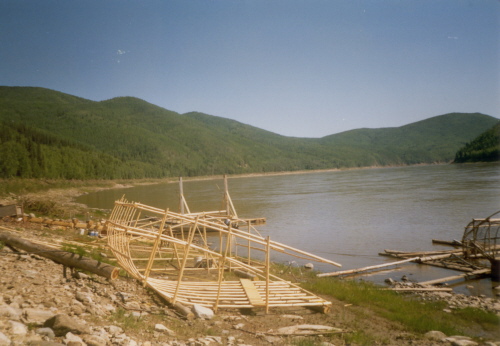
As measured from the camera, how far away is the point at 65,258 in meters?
8.27

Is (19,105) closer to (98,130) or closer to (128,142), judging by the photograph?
(98,130)

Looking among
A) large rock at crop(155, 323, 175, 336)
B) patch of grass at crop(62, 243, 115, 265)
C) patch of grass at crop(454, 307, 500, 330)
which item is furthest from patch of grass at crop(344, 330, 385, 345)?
patch of grass at crop(62, 243, 115, 265)

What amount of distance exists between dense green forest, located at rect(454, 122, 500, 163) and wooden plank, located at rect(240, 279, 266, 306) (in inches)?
5149

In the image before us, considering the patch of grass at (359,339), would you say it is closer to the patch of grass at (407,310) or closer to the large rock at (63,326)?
the patch of grass at (407,310)

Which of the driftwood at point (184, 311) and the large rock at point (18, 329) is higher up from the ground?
A: the large rock at point (18, 329)

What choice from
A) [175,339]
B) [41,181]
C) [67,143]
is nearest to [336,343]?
[175,339]

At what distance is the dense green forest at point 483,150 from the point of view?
11862 centimetres

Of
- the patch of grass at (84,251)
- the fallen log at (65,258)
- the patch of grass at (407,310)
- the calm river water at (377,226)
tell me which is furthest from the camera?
the calm river water at (377,226)

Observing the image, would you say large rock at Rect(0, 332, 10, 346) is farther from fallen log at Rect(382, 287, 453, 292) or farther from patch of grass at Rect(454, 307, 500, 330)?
fallen log at Rect(382, 287, 453, 292)

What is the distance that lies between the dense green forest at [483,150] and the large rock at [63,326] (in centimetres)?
13580

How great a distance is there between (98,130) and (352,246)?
201 m

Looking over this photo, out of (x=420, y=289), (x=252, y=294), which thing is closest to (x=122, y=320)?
(x=252, y=294)

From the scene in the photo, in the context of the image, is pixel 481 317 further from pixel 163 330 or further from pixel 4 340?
pixel 4 340

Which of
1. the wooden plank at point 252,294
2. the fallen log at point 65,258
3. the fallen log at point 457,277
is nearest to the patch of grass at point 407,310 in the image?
the fallen log at point 457,277
